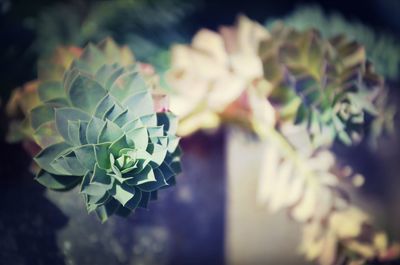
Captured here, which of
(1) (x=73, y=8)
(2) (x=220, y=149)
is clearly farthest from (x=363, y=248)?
(1) (x=73, y=8)

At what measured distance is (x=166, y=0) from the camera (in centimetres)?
60

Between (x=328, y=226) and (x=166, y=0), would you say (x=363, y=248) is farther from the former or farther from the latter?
(x=166, y=0)

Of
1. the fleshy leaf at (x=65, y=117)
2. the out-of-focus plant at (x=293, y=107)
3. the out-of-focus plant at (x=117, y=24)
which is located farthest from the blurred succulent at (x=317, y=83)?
the fleshy leaf at (x=65, y=117)

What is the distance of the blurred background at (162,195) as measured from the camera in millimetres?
553

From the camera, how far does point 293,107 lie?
2.02ft

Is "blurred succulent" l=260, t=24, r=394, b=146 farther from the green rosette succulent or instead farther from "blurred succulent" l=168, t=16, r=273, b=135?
the green rosette succulent

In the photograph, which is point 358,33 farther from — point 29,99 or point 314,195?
point 29,99

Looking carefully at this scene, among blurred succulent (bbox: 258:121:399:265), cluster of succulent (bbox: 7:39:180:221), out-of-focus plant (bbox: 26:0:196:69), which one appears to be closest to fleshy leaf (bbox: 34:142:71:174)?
cluster of succulent (bbox: 7:39:180:221)

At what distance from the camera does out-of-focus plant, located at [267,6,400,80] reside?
65 cm

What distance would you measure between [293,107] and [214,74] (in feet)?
0.37

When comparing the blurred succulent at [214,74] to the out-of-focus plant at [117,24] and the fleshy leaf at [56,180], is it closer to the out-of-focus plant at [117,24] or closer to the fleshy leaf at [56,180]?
the out-of-focus plant at [117,24]

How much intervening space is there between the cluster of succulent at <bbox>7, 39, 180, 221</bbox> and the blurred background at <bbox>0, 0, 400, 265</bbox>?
0.09ft

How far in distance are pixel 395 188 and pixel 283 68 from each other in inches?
9.9

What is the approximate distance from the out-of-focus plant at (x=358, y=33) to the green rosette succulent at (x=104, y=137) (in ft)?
0.73
